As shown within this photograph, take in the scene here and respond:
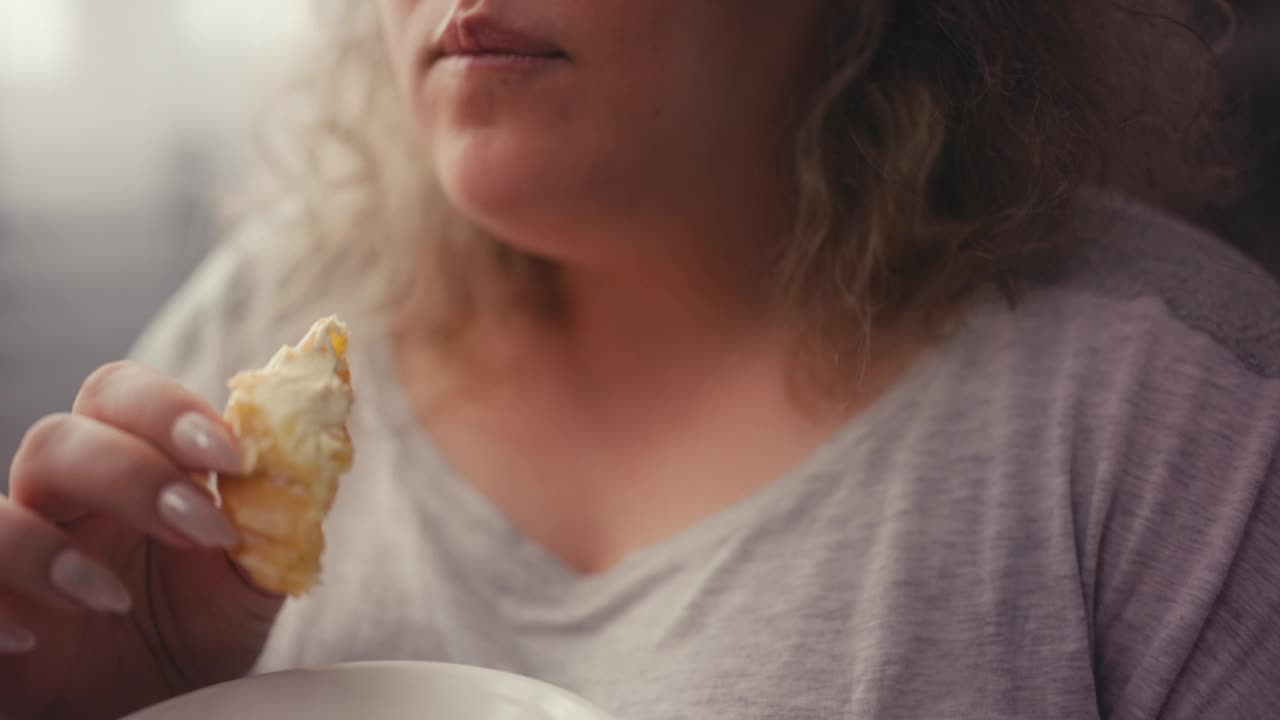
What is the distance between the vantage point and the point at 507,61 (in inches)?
22.1

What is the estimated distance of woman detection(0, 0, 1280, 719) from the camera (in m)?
0.50

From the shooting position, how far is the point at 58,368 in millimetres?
1487

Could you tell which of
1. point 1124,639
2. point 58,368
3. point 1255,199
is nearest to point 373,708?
point 1124,639

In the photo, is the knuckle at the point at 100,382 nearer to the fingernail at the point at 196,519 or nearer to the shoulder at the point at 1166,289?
the fingernail at the point at 196,519

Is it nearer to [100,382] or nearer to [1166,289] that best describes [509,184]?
[100,382]

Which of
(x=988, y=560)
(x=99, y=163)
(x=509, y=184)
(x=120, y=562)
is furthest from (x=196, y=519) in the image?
(x=99, y=163)

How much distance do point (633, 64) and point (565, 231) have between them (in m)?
0.10

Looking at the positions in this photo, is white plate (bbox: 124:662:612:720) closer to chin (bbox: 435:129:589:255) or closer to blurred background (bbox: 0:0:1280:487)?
chin (bbox: 435:129:589:255)

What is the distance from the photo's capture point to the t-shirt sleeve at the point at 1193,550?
493mm

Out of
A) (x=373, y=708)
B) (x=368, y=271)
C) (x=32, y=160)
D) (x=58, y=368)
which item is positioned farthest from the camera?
(x=32, y=160)

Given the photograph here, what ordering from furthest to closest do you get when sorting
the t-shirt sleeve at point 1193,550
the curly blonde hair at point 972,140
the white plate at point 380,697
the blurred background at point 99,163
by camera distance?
1. the blurred background at point 99,163
2. the curly blonde hair at point 972,140
3. the t-shirt sleeve at point 1193,550
4. the white plate at point 380,697

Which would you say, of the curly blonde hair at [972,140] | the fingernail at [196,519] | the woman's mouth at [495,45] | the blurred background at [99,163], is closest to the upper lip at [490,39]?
the woman's mouth at [495,45]

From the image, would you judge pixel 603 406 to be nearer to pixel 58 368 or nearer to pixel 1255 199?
pixel 1255 199

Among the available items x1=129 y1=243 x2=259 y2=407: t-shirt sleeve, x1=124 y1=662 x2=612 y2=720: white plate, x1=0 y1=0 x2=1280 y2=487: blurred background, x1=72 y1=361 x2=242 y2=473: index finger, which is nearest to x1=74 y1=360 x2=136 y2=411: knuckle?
x1=72 y1=361 x2=242 y2=473: index finger
